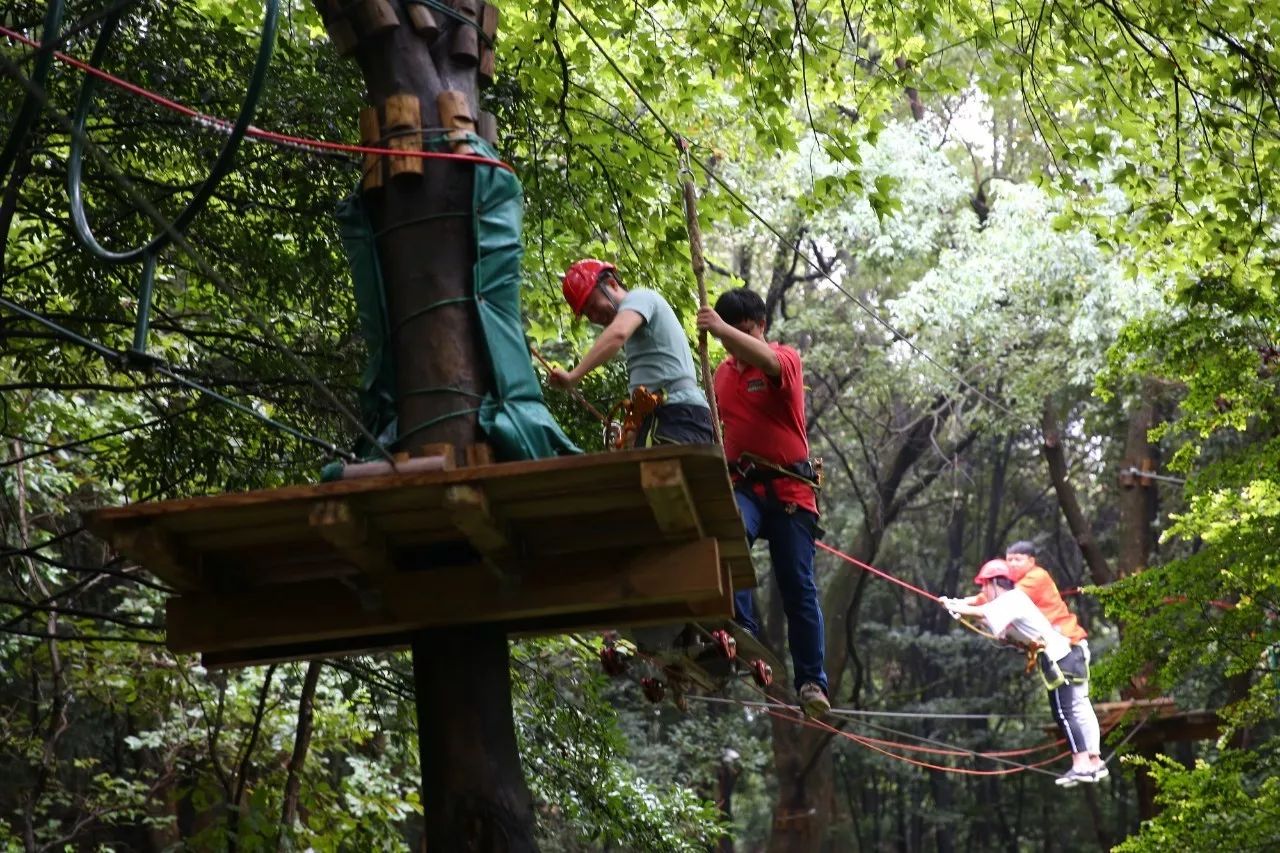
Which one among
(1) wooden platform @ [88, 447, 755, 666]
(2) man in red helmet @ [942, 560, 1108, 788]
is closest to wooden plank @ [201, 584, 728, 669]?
(1) wooden platform @ [88, 447, 755, 666]

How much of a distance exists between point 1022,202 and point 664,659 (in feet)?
29.6

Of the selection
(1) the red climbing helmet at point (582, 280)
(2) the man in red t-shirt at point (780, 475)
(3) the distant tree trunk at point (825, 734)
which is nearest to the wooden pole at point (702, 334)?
(2) the man in red t-shirt at point (780, 475)

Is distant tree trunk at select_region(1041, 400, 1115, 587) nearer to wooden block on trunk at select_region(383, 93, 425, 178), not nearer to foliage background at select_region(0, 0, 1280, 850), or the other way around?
foliage background at select_region(0, 0, 1280, 850)

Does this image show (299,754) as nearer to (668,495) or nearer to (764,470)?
(764,470)

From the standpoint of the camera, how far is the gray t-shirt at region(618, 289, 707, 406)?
475 centimetres

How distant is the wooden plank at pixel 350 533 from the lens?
3346 mm

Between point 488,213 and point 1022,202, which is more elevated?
point 1022,202

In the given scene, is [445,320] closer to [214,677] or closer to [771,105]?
[771,105]

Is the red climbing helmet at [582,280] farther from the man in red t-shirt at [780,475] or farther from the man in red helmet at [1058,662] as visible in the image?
the man in red helmet at [1058,662]

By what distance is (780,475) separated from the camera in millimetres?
5270

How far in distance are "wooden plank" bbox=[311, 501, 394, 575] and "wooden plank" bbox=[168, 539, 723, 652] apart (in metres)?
0.18

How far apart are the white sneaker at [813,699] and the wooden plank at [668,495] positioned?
5.84 feet

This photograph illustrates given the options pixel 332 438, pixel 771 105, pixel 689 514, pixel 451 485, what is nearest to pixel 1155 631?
pixel 771 105

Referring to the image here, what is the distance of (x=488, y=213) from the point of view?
405 centimetres
